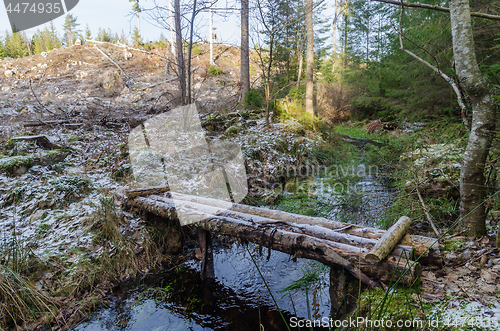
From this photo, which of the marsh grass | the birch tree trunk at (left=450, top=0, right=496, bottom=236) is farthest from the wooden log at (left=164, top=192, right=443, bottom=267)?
the marsh grass

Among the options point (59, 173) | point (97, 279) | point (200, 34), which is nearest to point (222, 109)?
point (200, 34)

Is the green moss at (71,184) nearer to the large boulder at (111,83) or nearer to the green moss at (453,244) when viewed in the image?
the green moss at (453,244)

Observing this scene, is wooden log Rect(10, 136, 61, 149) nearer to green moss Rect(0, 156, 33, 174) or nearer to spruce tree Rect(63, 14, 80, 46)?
green moss Rect(0, 156, 33, 174)

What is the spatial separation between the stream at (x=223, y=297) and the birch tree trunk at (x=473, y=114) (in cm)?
150

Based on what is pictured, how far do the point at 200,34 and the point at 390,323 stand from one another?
699 cm

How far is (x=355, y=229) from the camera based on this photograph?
2.70m

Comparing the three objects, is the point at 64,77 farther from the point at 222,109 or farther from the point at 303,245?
the point at 303,245

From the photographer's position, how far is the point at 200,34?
21.6ft

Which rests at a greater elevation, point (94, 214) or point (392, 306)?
point (94, 214)

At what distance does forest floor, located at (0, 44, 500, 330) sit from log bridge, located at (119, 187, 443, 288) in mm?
185

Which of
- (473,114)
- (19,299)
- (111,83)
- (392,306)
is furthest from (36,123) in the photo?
(473,114)

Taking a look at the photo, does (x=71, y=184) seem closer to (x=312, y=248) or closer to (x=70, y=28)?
(x=312, y=248)

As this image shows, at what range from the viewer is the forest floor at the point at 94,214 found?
212cm

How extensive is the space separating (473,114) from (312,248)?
218cm
